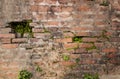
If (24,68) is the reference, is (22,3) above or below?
above

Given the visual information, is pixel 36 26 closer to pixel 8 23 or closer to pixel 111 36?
pixel 8 23

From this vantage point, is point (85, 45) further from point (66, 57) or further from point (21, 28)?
point (21, 28)

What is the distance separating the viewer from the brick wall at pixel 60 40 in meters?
4.10

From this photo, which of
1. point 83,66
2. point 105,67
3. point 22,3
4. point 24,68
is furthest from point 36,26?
point 105,67

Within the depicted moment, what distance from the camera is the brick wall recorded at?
4.10 metres

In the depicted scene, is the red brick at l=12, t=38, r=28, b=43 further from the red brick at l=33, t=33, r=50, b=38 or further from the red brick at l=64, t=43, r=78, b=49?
the red brick at l=64, t=43, r=78, b=49

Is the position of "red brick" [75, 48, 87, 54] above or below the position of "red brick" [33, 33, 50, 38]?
below

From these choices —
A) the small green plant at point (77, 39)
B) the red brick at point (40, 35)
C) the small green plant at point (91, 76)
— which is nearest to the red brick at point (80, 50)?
the small green plant at point (77, 39)

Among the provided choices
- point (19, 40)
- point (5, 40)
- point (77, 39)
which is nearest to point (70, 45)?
point (77, 39)

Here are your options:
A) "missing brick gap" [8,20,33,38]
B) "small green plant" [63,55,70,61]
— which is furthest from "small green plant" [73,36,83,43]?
"missing brick gap" [8,20,33,38]

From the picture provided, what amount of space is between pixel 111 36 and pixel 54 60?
0.95 m

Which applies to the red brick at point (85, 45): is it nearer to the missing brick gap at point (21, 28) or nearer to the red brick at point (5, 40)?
the missing brick gap at point (21, 28)

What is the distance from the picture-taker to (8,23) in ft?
13.7

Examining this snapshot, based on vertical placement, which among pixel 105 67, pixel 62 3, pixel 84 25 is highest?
pixel 62 3
